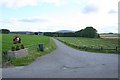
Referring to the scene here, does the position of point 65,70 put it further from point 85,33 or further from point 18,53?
point 85,33

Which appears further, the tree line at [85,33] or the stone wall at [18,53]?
the tree line at [85,33]

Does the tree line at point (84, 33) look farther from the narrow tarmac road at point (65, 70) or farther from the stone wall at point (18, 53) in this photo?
the narrow tarmac road at point (65, 70)

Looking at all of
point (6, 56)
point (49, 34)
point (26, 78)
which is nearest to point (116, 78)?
point (26, 78)

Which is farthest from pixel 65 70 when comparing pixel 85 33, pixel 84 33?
pixel 84 33

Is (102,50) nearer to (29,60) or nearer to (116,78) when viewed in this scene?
(29,60)

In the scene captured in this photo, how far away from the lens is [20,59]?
2508 cm

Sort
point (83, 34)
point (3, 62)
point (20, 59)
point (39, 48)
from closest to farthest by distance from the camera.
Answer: point (3, 62) < point (20, 59) < point (39, 48) < point (83, 34)

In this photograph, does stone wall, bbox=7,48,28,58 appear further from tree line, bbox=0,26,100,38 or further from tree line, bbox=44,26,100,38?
tree line, bbox=44,26,100,38

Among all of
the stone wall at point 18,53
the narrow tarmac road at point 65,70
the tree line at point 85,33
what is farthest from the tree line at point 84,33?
the narrow tarmac road at point 65,70

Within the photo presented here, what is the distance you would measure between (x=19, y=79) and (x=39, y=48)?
21063 mm

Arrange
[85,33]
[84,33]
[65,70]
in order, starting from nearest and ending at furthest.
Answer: [65,70]
[85,33]
[84,33]

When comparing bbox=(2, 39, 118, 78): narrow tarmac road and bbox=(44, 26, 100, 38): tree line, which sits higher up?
bbox=(44, 26, 100, 38): tree line

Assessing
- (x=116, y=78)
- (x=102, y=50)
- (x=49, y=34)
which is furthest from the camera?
(x=49, y=34)

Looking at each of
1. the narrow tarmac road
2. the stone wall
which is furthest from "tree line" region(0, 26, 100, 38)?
the narrow tarmac road
